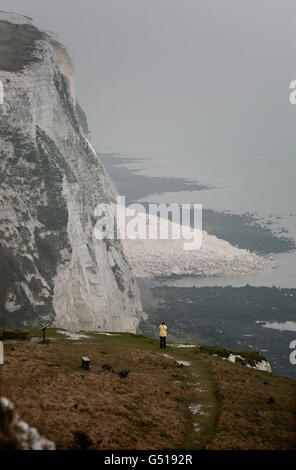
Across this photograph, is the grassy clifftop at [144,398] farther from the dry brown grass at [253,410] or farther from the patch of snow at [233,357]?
the patch of snow at [233,357]

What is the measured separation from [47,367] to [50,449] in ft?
51.3

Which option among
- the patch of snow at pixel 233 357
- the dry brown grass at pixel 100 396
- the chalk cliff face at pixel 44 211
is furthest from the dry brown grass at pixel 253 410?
the chalk cliff face at pixel 44 211

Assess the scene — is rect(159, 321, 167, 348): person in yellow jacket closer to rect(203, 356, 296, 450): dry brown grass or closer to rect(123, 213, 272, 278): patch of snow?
rect(203, 356, 296, 450): dry brown grass

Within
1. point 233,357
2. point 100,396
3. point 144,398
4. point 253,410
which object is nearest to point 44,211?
point 233,357

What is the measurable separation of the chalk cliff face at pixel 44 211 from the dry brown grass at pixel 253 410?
39200mm

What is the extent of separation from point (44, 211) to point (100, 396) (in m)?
52.6

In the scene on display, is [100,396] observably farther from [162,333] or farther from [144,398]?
[162,333]

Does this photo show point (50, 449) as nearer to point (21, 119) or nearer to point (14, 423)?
point (14, 423)

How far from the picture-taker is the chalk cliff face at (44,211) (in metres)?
69.2

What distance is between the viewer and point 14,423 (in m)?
12.0

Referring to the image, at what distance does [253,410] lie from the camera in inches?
1027

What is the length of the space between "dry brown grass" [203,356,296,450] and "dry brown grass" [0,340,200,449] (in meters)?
1.80

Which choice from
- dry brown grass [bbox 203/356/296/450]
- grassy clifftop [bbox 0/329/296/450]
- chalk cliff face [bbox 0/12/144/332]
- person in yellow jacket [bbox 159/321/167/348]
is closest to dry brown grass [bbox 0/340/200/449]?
grassy clifftop [bbox 0/329/296/450]

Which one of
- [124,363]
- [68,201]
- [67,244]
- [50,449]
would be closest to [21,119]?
[68,201]
